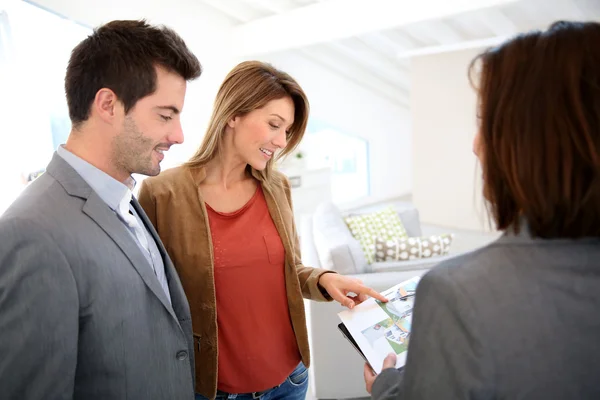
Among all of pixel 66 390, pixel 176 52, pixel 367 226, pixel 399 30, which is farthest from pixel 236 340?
pixel 399 30

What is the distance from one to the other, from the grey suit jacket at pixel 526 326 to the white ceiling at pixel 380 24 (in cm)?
346

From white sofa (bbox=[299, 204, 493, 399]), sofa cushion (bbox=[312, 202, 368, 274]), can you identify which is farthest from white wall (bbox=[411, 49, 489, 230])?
white sofa (bbox=[299, 204, 493, 399])

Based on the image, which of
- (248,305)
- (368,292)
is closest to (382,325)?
(368,292)

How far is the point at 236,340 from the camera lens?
133 centimetres

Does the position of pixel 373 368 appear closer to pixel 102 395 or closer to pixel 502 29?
pixel 102 395

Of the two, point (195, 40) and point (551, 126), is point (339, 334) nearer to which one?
point (551, 126)

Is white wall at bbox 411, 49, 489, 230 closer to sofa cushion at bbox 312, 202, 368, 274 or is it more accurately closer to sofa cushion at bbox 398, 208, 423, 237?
sofa cushion at bbox 398, 208, 423, 237

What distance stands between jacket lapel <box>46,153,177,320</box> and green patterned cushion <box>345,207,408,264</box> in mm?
2645

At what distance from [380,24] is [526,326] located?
390 cm

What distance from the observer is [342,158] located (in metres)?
8.01

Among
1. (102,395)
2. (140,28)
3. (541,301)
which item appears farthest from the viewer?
(140,28)

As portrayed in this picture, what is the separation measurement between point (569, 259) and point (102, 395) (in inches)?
33.7

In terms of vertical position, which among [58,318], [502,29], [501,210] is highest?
[502,29]

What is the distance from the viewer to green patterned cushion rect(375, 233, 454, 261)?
2.89 meters
